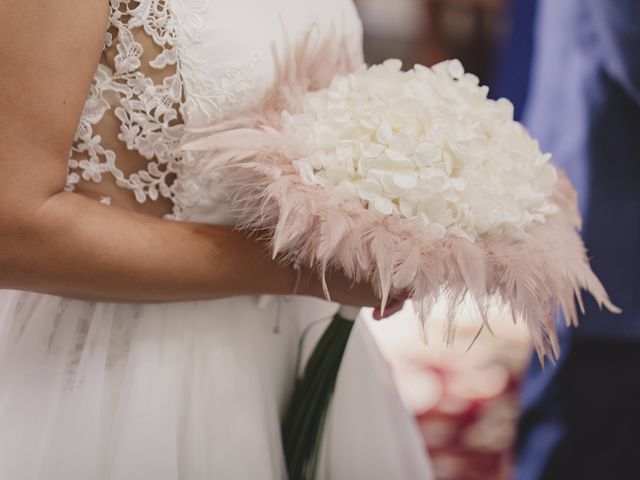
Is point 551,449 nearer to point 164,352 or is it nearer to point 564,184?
point 564,184

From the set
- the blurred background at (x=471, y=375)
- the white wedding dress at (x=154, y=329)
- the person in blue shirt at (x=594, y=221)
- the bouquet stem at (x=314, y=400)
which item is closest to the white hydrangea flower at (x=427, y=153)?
the white wedding dress at (x=154, y=329)

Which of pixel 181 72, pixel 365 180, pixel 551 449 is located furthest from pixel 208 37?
pixel 551 449

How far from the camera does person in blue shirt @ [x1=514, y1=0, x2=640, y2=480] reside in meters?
1.58

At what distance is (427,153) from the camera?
77 cm

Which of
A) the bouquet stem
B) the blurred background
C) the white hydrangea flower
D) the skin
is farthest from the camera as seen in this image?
the blurred background

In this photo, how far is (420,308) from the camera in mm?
758

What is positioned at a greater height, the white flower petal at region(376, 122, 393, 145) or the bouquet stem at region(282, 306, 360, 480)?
the white flower petal at region(376, 122, 393, 145)

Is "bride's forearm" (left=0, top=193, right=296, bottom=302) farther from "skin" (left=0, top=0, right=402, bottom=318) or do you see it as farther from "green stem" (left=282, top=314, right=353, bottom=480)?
"green stem" (left=282, top=314, right=353, bottom=480)

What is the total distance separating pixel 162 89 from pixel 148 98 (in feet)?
0.06

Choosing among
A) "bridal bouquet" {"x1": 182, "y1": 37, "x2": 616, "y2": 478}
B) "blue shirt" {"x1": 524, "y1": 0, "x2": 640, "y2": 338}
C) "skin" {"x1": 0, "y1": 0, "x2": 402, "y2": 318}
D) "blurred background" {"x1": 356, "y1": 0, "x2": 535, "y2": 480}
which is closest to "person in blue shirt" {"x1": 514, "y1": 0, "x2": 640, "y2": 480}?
"blue shirt" {"x1": 524, "y1": 0, "x2": 640, "y2": 338}

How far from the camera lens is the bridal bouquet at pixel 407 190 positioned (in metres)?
0.74

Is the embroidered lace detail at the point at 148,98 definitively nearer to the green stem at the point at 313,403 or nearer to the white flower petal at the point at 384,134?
the white flower petal at the point at 384,134

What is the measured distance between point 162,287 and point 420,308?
0.29 meters

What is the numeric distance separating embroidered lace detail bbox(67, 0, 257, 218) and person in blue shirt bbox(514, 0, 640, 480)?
1.06 m
